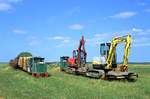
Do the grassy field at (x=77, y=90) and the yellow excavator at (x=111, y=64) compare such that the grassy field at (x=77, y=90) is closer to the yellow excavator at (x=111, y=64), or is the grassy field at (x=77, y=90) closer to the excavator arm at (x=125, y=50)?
the yellow excavator at (x=111, y=64)

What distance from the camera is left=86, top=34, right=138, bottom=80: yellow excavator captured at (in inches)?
1382

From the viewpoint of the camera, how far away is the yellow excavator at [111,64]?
35.1m

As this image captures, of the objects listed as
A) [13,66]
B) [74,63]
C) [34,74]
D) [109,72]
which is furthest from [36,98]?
[13,66]

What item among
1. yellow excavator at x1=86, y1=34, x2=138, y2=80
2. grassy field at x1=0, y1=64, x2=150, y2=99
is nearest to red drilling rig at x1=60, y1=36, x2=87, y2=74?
yellow excavator at x1=86, y1=34, x2=138, y2=80

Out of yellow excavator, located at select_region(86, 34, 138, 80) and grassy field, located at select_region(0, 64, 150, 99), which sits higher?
yellow excavator, located at select_region(86, 34, 138, 80)

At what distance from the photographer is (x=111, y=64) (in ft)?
122

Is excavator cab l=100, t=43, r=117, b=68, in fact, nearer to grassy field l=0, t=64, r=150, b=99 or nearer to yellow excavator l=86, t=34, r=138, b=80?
yellow excavator l=86, t=34, r=138, b=80

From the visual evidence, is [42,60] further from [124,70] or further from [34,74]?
[124,70]

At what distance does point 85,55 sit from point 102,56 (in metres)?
8.44

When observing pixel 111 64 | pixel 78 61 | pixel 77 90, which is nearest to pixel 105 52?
pixel 111 64

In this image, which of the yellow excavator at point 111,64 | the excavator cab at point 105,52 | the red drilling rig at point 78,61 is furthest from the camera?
the red drilling rig at point 78,61

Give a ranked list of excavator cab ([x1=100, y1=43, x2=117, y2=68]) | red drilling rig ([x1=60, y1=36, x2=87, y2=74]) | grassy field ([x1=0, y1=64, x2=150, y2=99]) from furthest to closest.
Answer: red drilling rig ([x1=60, y1=36, x2=87, y2=74]) → excavator cab ([x1=100, y1=43, x2=117, y2=68]) → grassy field ([x1=0, y1=64, x2=150, y2=99])

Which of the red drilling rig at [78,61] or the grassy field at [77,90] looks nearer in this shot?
the grassy field at [77,90]

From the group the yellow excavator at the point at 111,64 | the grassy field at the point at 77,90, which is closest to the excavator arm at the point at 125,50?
the yellow excavator at the point at 111,64
